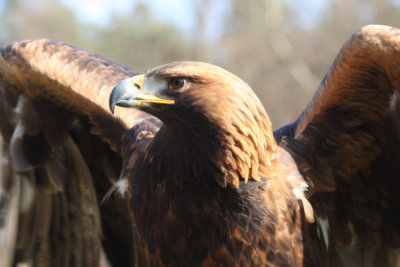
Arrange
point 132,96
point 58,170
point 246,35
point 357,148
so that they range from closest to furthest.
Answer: point 132,96 < point 357,148 < point 58,170 < point 246,35

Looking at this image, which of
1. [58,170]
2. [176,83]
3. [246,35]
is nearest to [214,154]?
[176,83]

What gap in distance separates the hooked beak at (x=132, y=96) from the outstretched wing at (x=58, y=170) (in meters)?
1.15

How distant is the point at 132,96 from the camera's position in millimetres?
2674

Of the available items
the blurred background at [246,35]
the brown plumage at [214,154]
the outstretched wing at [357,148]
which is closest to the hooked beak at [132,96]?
the brown plumage at [214,154]

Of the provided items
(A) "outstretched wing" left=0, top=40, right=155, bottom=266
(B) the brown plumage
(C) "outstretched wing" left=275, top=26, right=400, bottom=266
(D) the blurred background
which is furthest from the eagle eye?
(D) the blurred background

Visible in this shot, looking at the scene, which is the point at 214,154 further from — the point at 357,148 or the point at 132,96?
the point at 357,148

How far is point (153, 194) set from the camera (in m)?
2.91

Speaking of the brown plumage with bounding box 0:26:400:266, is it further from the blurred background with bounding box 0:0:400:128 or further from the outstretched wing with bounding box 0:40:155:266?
the blurred background with bounding box 0:0:400:128

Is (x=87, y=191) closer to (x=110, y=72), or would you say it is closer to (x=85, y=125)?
(x=85, y=125)

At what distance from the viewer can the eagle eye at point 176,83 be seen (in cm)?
270

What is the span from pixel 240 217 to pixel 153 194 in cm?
47

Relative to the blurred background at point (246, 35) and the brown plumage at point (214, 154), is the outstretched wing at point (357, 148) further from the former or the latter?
the blurred background at point (246, 35)

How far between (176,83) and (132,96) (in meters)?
0.22

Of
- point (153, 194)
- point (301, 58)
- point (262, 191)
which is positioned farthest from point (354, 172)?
point (301, 58)
